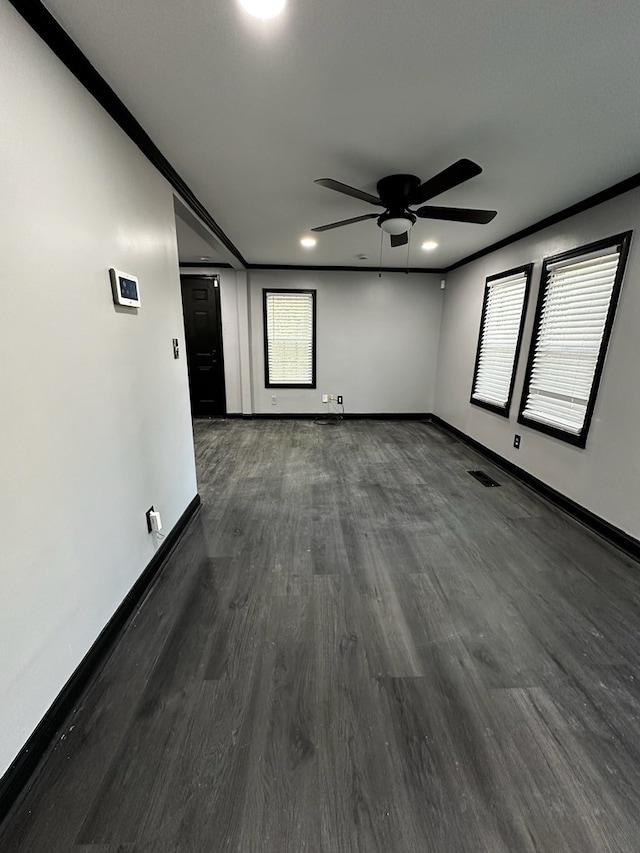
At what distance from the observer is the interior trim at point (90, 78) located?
1.10 meters

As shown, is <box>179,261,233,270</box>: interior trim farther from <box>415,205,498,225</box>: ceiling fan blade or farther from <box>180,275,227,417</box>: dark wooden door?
<box>415,205,498,225</box>: ceiling fan blade

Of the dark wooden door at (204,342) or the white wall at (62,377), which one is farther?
the dark wooden door at (204,342)

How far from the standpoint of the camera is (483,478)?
3482 millimetres

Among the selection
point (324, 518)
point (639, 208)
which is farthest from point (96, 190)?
point (639, 208)

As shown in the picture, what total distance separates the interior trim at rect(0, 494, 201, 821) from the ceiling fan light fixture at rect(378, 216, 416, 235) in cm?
267

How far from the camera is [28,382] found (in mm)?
1093

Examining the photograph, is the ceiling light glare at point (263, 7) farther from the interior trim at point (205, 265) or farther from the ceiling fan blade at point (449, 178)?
the interior trim at point (205, 265)

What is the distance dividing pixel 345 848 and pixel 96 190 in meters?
2.46

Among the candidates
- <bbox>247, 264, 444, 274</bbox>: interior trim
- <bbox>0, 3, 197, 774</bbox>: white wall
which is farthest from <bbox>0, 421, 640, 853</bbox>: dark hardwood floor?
<bbox>247, 264, 444, 274</bbox>: interior trim

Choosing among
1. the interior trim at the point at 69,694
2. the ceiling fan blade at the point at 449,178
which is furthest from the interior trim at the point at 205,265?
the interior trim at the point at 69,694

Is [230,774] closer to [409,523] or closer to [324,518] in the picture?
[324,518]

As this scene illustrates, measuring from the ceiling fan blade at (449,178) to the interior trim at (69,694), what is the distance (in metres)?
2.71

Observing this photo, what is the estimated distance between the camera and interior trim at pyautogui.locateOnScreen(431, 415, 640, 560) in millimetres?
2295

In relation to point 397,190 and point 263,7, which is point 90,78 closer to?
point 263,7
